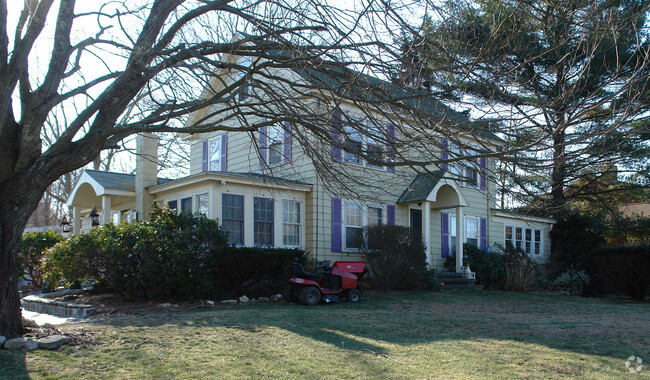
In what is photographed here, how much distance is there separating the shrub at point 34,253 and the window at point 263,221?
604 centimetres

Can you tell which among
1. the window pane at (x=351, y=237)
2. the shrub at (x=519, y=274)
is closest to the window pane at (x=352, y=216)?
the window pane at (x=351, y=237)

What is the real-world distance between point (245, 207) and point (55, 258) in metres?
4.98

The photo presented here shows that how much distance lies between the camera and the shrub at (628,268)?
51.2ft

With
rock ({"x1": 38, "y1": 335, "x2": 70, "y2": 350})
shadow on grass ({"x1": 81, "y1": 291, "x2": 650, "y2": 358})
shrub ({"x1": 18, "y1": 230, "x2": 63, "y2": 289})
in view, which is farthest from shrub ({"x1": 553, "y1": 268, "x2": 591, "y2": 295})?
rock ({"x1": 38, "y1": 335, "x2": 70, "y2": 350})

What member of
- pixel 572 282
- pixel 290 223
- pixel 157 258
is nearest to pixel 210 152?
pixel 290 223

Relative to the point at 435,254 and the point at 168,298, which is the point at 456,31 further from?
the point at 435,254

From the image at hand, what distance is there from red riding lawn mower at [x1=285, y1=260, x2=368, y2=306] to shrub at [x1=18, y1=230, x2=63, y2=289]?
8.10 m

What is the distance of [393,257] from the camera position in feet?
48.7

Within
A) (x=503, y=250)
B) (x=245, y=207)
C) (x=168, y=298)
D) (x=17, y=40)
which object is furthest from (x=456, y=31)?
(x=503, y=250)

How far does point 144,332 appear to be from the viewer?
7328mm

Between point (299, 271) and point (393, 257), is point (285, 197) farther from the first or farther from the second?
point (299, 271)

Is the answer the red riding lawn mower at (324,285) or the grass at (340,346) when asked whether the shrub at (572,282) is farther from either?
the red riding lawn mower at (324,285)

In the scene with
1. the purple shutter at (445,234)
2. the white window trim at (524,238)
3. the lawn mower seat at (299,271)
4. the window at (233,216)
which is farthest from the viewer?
the white window trim at (524,238)

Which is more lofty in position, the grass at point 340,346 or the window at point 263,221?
the window at point 263,221
